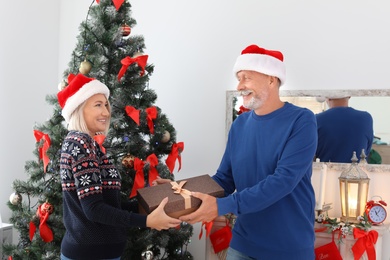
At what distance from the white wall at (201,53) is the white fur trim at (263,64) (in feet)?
4.07

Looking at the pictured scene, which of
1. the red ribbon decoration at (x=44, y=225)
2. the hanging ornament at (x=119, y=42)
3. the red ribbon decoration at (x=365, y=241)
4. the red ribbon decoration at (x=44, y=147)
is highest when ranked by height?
the hanging ornament at (x=119, y=42)

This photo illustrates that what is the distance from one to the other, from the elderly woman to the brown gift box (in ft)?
0.12

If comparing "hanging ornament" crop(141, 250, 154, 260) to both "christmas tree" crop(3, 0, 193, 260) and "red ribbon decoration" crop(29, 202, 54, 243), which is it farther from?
"red ribbon decoration" crop(29, 202, 54, 243)

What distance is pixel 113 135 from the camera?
2.77 meters

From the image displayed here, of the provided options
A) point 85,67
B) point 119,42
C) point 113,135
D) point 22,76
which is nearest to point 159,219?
point 113,135

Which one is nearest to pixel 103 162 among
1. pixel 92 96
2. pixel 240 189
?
pixel 92 96

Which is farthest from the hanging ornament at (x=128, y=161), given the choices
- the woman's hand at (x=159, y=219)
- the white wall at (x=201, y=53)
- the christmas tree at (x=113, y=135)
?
the white wall at (x=201, y=53)

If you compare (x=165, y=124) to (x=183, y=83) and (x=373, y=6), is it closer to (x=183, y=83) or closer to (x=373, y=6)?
(x=183, y=83)

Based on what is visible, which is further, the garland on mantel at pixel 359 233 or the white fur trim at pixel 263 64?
the garland on mantel at pixel 359 233

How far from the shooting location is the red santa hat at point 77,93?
6.55 ft

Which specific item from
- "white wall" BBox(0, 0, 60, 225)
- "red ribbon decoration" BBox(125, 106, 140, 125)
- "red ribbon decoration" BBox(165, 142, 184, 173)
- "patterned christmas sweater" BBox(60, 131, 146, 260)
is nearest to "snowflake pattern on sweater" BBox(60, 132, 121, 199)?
"patterned christmas sweater" BBox(60, 131, 146, 260)

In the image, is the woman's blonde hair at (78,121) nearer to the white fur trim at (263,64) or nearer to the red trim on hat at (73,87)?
the red trim on hat at (73,87)

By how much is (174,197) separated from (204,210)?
0.48 ft

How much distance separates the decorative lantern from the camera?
2.96 m
